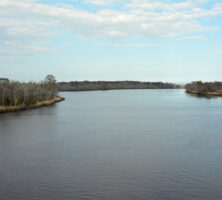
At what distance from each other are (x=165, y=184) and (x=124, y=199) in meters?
2.56

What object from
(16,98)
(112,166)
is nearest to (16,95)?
(16,98)

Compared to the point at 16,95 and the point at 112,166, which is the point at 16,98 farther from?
the point at 112,166

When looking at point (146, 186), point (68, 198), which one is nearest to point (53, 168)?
point (68, 198)

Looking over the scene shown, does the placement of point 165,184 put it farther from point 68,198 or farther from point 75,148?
point 75,148

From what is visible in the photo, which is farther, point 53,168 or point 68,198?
point 53,168

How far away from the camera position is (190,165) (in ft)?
50.4

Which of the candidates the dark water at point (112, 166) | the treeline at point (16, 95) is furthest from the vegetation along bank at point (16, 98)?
the dark water at point (112, 166)

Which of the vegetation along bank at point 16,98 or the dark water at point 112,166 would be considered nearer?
the dark water at point 112,166

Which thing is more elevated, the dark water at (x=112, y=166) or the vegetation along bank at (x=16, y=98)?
the vegetation along bank at (x=16, y=98)

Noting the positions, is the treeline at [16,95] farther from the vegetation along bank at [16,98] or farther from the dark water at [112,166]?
the dark water at [112,166]

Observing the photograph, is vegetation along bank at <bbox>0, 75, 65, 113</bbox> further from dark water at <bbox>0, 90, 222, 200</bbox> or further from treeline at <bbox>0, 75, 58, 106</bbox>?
dark water at <bbox>0, 90, 222, 200</bbox>

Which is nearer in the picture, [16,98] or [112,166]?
[112,166]

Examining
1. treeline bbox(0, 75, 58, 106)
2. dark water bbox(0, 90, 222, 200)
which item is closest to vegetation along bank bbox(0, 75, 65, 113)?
treeline bbox(0, 75, 58, 106)

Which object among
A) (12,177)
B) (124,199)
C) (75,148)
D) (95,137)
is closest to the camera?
(124,199)
